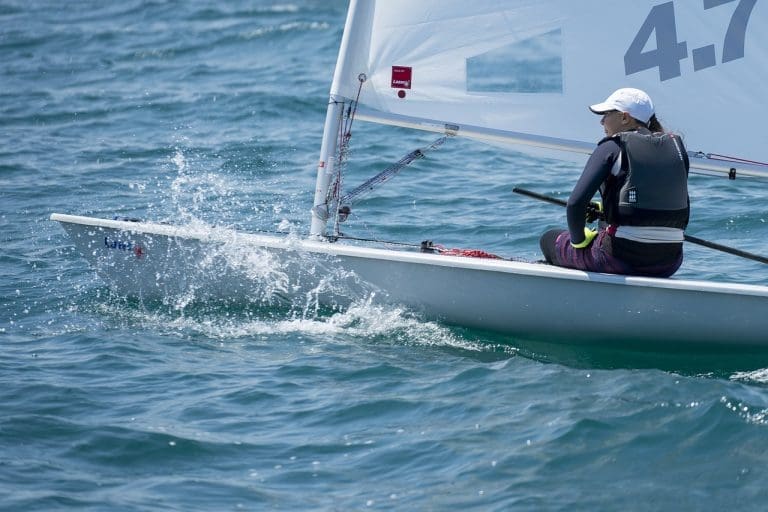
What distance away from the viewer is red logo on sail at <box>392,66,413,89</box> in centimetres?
452

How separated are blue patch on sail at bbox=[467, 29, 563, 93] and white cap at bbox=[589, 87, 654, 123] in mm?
477

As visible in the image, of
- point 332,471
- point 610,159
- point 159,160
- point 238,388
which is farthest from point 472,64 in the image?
point 159,160

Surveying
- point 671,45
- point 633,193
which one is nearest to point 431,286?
point 633,193

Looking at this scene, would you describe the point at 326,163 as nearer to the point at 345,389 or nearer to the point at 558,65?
the point at 558,65

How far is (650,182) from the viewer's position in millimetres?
3979

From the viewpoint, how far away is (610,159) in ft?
13.0

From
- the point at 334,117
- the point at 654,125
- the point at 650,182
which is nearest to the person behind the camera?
the point at 650,182

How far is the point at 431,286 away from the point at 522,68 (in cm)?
95

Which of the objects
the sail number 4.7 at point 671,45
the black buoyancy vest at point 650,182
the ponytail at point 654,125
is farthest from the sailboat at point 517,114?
the ponytail at point 654,125

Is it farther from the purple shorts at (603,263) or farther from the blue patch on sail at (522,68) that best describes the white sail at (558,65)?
the purple shorts at (603,263)

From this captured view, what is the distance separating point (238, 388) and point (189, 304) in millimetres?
1016

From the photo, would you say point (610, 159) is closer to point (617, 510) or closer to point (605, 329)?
point (605, 329)

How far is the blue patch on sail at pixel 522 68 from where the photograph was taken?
4.49 metres

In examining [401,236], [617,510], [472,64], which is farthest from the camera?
[401,236]
